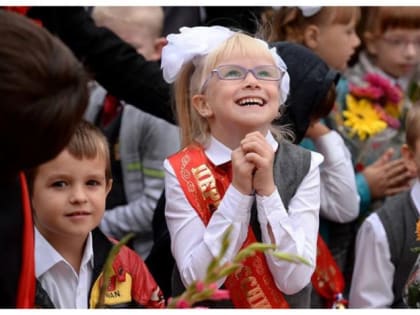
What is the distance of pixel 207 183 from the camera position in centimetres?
305

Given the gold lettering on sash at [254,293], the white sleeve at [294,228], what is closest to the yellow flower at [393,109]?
the white sleeve at [294,228]

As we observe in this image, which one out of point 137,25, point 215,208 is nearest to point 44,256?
point 215,208

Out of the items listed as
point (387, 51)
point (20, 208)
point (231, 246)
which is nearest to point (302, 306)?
point (231, 246)

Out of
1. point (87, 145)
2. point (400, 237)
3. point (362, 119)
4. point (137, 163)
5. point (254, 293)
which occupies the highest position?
point (362, 119)

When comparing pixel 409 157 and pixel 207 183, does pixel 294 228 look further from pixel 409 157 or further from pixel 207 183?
pixel 409 157

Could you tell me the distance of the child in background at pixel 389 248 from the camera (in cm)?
374

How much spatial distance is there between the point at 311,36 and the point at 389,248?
3.62 feet

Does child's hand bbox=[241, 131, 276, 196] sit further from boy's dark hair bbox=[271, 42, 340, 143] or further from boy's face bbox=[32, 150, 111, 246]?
boy's dark hair bbox=[271, 42, 340, 143]

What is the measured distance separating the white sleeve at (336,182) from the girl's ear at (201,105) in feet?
3.19

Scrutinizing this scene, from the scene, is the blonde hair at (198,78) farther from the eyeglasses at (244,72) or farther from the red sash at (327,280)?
the red sash at (327,280)

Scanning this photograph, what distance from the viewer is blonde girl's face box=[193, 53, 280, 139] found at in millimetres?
3020

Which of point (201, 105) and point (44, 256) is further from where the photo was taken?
point (201, 105)

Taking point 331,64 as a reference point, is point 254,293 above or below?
below
